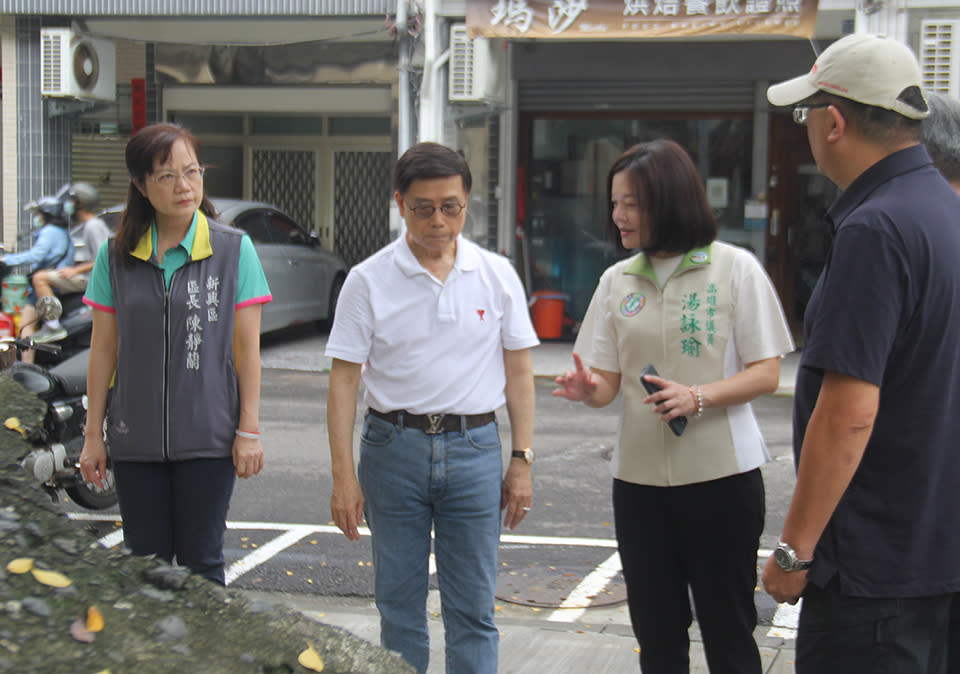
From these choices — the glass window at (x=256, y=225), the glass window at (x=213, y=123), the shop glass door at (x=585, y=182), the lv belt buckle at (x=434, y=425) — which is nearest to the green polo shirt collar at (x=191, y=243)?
the lv belt buckle at (x=434, y=425)

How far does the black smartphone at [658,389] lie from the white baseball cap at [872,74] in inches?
39.1

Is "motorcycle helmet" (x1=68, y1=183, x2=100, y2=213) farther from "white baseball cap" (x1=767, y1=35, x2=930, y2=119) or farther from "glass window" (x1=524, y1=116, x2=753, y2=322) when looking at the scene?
"white baseball cap" (x1=767, y1=35, x2=930, y2=119)

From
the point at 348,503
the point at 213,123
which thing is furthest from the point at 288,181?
the point at 348,503

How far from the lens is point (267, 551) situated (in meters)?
5.75

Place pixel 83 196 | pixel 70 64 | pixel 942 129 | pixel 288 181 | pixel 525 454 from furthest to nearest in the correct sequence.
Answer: pixel 288 181
pixel 70 64
pixel 83 196
pixel 525 454
pixel 942 129

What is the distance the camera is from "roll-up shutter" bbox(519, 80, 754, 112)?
1398 cm

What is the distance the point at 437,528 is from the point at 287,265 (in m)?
10.2

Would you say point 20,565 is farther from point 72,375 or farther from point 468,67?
point 468,67

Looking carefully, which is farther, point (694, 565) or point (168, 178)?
point (168, 178)

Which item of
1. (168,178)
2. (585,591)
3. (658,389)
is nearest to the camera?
(658,389)

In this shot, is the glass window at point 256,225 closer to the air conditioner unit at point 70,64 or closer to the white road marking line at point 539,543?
the air conditioner unit at point 70,64

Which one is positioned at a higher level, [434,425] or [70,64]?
[70,64]

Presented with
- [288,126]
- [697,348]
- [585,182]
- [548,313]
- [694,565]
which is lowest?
[548,313]

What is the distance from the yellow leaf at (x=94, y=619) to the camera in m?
1.82
